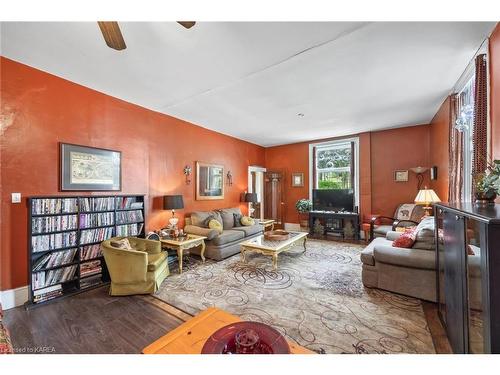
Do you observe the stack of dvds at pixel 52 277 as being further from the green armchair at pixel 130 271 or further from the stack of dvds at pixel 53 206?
the stack of dvds at pixel 53 206

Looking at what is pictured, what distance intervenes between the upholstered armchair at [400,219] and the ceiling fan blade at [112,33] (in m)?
5.02

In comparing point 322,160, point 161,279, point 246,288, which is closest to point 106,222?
point 161,279

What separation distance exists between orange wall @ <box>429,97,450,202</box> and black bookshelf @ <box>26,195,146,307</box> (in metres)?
5.50

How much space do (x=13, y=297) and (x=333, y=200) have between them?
6.16 metres

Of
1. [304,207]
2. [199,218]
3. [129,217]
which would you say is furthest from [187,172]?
[304,207]

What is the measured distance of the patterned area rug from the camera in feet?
6.08

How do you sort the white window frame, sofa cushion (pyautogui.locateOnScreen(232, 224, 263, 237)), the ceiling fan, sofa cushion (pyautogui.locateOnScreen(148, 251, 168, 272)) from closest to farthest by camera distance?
the ceiling fan → sofa cushion (pyautogui.locateOnScreen(148, 251, 168, 272)) → sofa cushion (pyautogui.locateOnScreen(232, 224, 263, 237)) → the white window frame

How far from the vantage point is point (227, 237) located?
13.5ft

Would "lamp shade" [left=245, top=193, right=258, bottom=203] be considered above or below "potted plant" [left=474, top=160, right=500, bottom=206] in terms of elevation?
below

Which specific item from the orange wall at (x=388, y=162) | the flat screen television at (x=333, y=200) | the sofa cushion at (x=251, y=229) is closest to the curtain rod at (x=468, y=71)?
the orange wall at (x=388, y=162)

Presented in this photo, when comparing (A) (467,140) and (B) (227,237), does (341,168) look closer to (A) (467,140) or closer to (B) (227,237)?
(A) (467,140)

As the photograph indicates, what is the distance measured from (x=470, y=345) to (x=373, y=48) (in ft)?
8.60

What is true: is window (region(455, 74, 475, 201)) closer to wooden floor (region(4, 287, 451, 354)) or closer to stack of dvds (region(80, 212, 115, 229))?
wooden floor (region(4, 287, 451, 354))

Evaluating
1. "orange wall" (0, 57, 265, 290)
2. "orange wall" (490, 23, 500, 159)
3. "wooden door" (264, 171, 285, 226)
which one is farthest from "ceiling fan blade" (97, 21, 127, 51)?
"wooden door" (264, 171, 285, 226)
